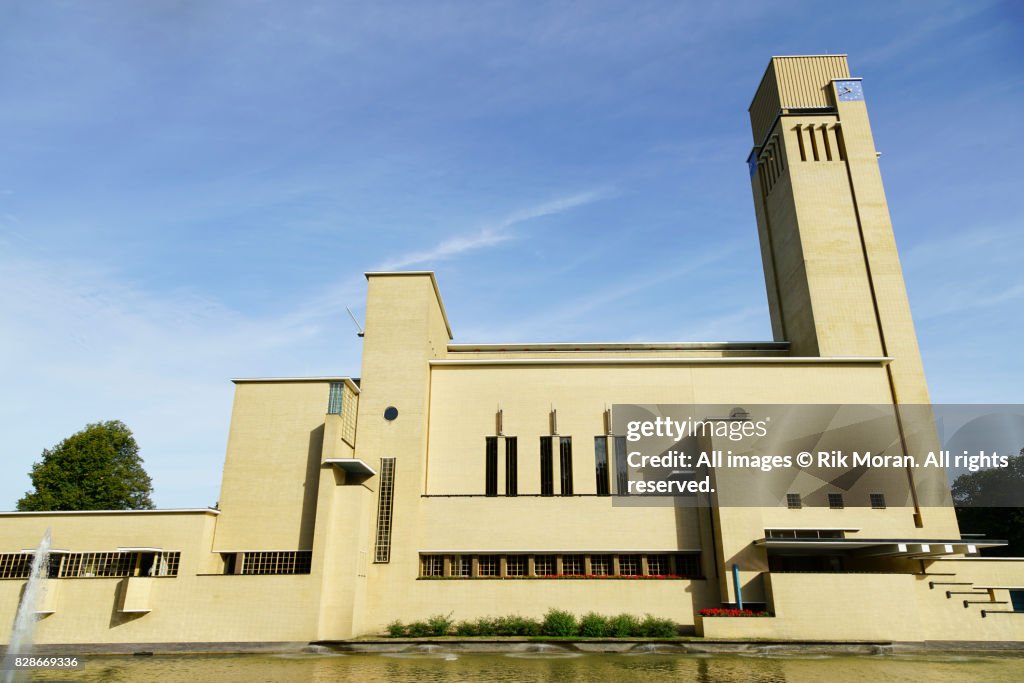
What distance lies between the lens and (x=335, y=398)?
28.7 metres

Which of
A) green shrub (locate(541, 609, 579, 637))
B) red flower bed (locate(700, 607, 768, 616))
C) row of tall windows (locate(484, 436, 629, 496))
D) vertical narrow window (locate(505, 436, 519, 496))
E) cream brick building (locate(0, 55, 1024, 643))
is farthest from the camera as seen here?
vertical narrow window (locate(505, 436, 519, 496))

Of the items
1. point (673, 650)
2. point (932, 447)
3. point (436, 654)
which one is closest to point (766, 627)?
point (673, 650)

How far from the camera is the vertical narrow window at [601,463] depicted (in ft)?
98.3

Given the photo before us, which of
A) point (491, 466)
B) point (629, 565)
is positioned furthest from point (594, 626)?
point (491, 466)

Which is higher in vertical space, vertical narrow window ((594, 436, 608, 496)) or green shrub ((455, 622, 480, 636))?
vertical narrow window ((594, 436, 608, 496))

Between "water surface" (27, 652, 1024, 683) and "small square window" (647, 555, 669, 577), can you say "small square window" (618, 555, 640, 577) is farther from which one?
"water surface" (27, 652, 1024, 683)

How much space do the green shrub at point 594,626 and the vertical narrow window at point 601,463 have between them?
5.49 meters

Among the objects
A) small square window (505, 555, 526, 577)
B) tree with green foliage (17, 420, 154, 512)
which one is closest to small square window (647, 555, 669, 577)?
small square window (505, 555, 526, 577)

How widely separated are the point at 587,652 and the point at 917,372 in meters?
23.4

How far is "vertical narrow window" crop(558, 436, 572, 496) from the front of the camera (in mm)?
29953

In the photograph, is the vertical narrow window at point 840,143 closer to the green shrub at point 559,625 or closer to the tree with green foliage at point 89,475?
the green shrub at point 559,625

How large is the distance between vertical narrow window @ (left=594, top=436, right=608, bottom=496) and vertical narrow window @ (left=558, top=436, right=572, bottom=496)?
48.5 inches

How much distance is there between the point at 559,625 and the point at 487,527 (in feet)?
17.1

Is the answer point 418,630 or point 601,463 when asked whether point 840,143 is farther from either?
point 418,630
